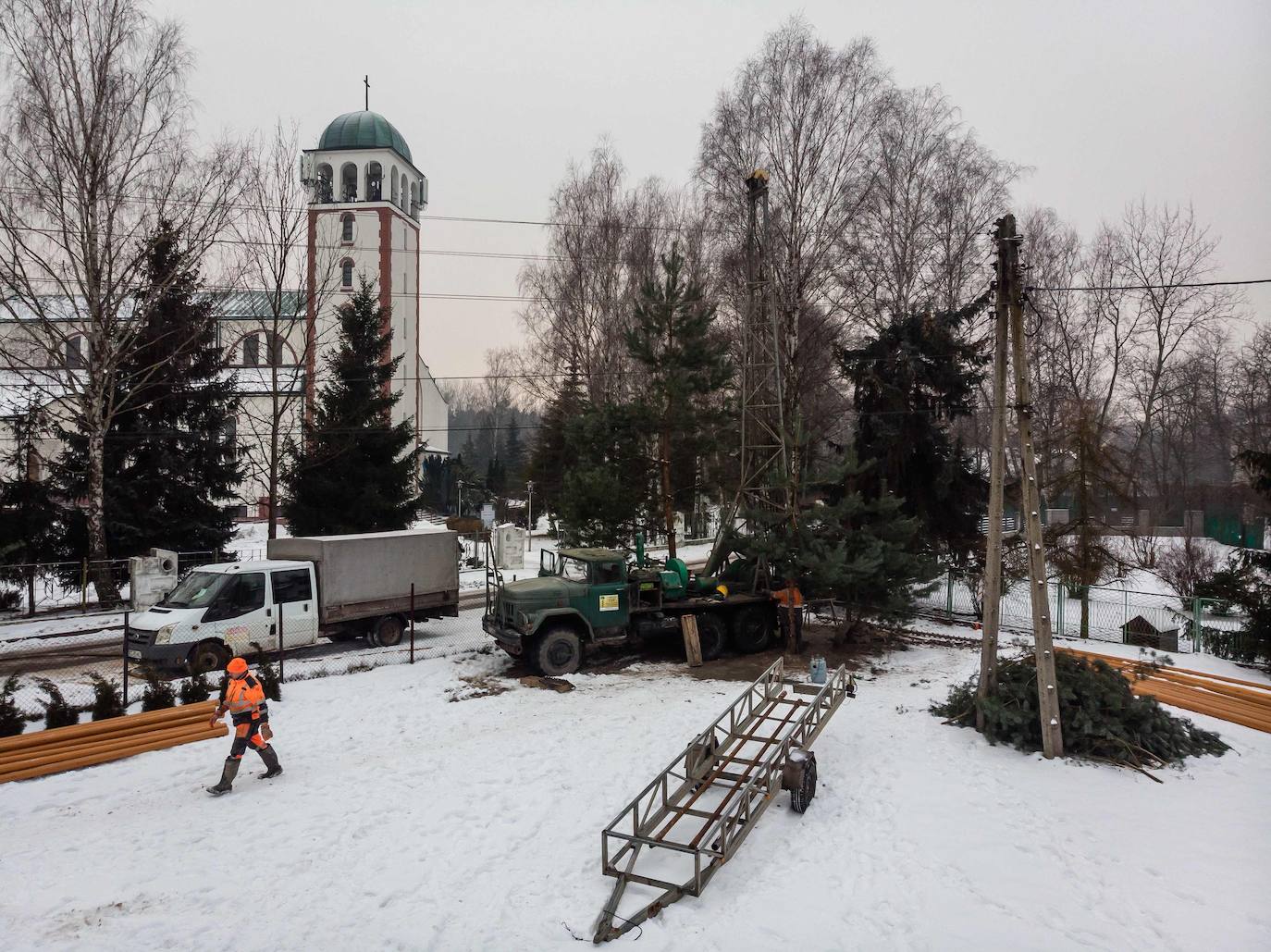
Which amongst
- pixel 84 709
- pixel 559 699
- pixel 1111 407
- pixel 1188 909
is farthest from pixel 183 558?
pixel 1111 407

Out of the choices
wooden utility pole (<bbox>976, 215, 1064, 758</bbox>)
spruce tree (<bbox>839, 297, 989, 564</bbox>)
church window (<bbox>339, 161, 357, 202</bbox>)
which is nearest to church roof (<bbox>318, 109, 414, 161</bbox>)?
church window (<bbox>339, 161, 357, 202</bbox>)

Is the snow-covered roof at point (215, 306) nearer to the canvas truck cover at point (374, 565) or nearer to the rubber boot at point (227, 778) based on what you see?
the canvas truck cover at point (374, 565)

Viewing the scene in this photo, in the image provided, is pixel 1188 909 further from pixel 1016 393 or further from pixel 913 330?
pixel 913 330

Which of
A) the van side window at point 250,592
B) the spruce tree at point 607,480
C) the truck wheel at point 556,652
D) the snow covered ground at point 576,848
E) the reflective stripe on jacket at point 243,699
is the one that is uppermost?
the spruce tree at point 607,480

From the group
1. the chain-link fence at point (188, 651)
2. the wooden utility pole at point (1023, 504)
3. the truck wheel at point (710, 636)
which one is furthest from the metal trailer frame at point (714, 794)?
the chain-link fence at point (188, 651)

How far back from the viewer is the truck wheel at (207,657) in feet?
44.3

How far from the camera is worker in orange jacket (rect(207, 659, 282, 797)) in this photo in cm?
857

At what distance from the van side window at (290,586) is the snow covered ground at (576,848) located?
A: 4.36m

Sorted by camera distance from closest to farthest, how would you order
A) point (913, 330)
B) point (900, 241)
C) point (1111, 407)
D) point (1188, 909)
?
point (1188, 909) → point (913, 330) → point (900, 241) → point (1111, 407)

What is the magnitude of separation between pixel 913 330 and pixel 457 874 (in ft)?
60.6

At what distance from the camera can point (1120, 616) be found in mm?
20531

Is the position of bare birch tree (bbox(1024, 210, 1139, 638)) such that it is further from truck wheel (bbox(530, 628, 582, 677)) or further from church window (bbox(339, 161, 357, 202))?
church window (bbox(339, 161, 357, 202))

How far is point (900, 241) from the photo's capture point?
25.6 m

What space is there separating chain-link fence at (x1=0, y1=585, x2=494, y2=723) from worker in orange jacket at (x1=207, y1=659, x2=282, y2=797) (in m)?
3.24
